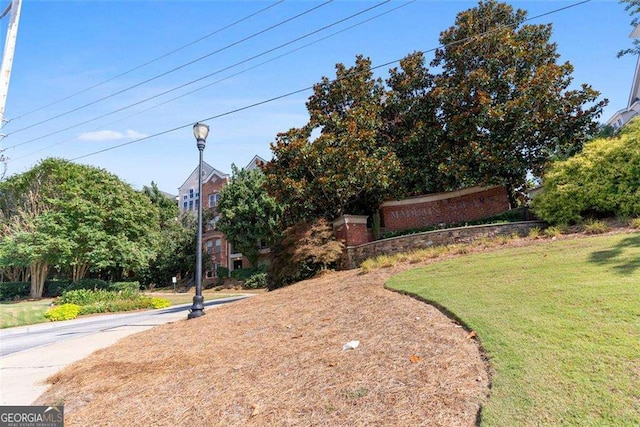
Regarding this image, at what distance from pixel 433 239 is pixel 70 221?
1028 inches

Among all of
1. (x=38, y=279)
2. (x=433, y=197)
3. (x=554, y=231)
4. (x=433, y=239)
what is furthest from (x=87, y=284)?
(x=554, y=231)

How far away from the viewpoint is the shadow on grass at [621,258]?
245 inches

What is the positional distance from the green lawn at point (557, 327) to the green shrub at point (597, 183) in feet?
10.1

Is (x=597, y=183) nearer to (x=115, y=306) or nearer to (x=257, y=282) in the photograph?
(x=115, y=306)

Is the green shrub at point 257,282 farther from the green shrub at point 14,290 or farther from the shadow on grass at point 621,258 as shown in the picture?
the shadow on grass at point 621,258

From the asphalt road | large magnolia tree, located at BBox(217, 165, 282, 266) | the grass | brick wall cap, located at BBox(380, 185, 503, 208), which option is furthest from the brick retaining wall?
large magnolia tree, located at BBox(217, 165, 282, 266)

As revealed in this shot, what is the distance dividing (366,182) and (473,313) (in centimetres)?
968

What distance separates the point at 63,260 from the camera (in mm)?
25984

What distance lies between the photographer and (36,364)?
7.72 meters

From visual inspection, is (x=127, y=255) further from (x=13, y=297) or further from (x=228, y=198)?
(x=13, y=297)

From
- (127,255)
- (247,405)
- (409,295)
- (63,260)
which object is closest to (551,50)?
(409,295)

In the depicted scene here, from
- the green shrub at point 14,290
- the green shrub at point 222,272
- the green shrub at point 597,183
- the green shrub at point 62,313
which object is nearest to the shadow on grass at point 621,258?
the green shrub at point 597,183

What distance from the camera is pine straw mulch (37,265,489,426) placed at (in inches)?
137

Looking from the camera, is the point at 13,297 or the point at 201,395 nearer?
the point at 201,395
